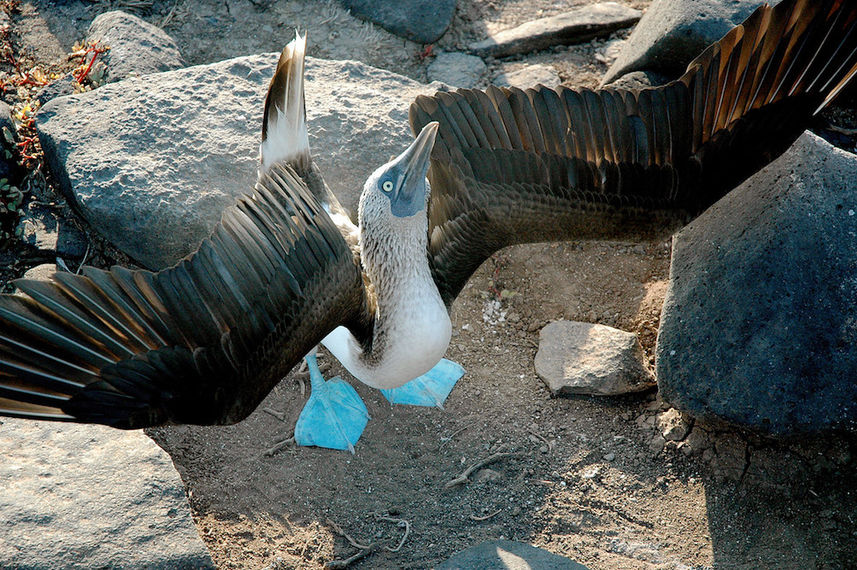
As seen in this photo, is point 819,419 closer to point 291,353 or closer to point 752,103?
point 752,103

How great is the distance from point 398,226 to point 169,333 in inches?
53.9

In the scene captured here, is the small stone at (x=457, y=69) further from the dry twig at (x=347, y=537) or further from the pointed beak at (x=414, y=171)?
the dry twig at (x=347, y=537)

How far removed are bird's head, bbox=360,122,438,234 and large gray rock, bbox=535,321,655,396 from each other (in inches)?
63.8

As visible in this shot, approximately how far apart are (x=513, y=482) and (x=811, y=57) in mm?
2994

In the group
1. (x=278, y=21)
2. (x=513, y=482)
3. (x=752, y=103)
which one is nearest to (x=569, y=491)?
(x=513, y=482)

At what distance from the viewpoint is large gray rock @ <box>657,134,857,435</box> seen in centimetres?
404

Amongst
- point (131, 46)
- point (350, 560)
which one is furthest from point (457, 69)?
point (350, 560)

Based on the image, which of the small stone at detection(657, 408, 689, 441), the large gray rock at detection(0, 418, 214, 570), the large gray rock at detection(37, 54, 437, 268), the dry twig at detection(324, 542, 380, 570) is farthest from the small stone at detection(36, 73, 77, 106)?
the small stone at detection(657, 408, 689, 441)

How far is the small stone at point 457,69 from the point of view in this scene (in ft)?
22.5

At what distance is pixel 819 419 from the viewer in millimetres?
4004

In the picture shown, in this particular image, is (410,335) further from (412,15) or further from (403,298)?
(412,15)

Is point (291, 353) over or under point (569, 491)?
over

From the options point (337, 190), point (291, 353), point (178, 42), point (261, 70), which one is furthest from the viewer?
point (178, 42)

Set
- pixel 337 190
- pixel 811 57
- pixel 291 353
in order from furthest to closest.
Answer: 1. pixel 337 190
2. pixel 811 57
3. pixel 291 353
